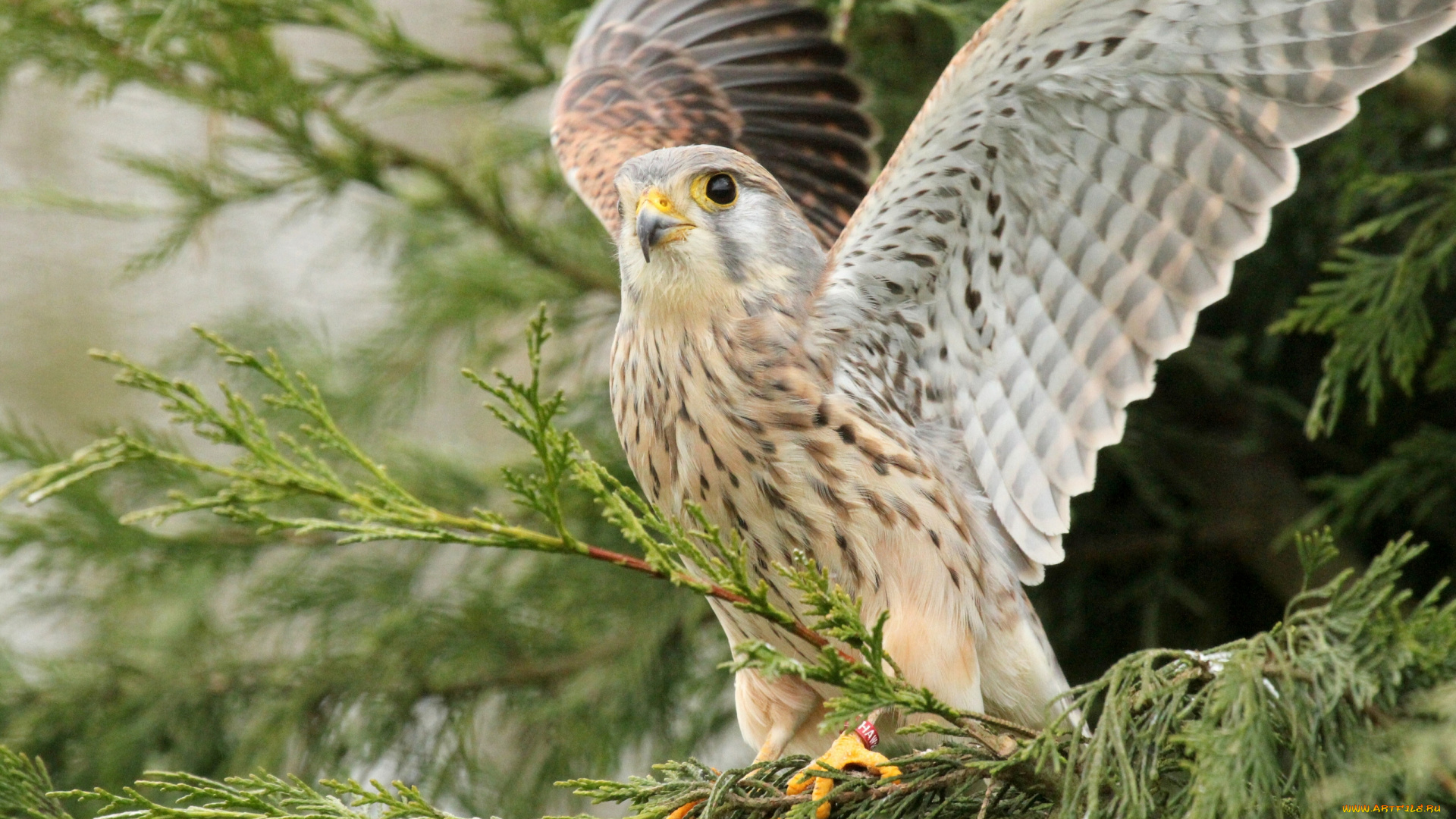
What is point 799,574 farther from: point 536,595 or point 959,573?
point 536,595

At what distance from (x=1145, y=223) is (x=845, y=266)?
22.1 inches

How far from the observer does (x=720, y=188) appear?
→ 8.50ft

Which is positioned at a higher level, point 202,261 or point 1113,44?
point 1113,44

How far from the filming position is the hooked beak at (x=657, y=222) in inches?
97.3

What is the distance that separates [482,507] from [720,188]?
60.7 inches

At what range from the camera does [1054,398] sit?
2.59 m

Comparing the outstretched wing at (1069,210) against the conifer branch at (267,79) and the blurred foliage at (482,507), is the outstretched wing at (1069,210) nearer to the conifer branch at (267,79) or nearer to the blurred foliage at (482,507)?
the blurred foliage at (482,507)

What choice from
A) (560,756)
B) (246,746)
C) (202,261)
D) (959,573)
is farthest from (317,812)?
(202,261)

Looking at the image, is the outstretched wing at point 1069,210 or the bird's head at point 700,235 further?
the bird's head at point 700,235
